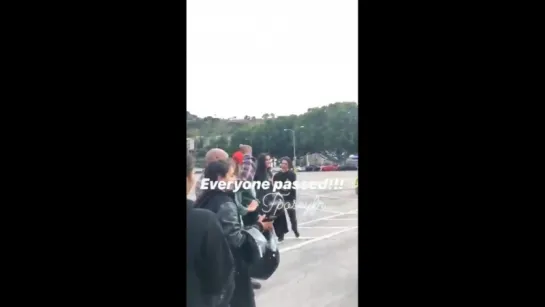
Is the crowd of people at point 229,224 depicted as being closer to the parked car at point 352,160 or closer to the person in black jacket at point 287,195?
the person in black jacket at point 287,195

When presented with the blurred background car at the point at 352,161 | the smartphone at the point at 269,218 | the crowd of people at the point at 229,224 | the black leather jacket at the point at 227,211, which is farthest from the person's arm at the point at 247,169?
the blurred background car at the point at 352,161

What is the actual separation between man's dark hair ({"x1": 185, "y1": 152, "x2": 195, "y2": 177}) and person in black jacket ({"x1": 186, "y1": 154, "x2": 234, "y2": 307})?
0.01 meters

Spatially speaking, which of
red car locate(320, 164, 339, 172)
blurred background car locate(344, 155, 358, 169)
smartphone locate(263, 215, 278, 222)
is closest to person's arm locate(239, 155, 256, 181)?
smartphone locate(263, 215, 278, 222)

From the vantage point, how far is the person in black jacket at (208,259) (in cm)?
277

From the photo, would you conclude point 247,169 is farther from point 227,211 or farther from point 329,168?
point 329,168

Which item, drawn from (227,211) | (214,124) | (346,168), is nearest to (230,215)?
(227,211)

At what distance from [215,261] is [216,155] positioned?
0.52 m

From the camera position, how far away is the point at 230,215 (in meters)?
2.77

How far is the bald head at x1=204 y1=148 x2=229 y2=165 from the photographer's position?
2771 mm
